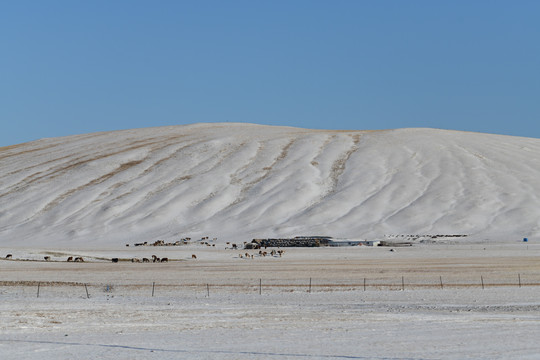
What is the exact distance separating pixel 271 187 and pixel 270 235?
18274mm

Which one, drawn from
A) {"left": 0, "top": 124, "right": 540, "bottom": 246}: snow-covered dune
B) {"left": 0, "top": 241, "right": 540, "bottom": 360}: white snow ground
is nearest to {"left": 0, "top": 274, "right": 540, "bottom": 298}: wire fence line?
{"left": 0, "top": 241, "right": 540, "bottom": 360}: white snow ground

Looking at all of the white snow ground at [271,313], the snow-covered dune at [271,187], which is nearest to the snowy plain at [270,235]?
the white snow ground at [271,313]

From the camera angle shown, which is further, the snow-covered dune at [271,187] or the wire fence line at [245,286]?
the snow-covered dune at [271,187]

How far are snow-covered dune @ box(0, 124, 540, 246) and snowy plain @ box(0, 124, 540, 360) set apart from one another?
1.12ft

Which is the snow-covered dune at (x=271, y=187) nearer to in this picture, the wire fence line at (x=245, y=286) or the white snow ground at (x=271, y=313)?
the white snow ground at (x=271, y=313)

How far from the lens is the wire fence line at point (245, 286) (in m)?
36.9

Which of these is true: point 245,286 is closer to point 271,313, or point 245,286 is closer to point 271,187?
point 271,313

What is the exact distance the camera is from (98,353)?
801 inches

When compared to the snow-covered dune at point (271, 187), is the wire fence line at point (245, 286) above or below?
below

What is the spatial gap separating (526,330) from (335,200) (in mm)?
76367

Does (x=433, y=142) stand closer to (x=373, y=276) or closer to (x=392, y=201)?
(x=392, y=201)

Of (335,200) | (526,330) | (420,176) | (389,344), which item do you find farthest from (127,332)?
(420,176)

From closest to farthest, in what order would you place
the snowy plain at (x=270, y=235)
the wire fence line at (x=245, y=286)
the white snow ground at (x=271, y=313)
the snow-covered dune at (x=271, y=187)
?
the white snow ground at (x=271, y=313)
the snowy plain at (x=270, y=235)
the wire fence line at (x=245, y=286)
the snow-covered dune at (x=271, y=187)

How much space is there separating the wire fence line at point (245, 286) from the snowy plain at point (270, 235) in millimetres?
163
